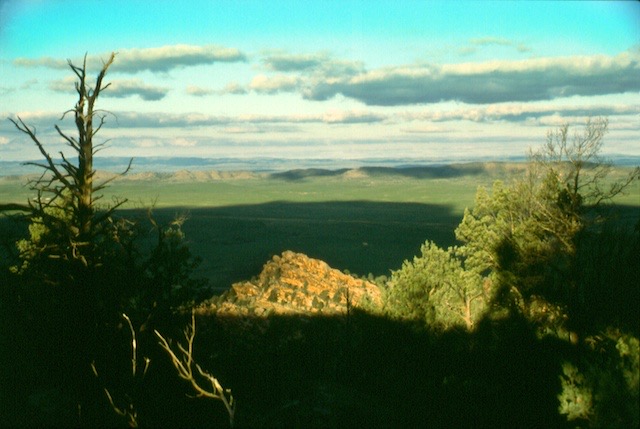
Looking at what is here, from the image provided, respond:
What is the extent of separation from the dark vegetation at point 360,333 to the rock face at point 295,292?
294cm

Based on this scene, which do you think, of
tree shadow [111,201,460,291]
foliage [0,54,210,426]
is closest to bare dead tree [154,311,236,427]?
foliage [0,54,210,426]

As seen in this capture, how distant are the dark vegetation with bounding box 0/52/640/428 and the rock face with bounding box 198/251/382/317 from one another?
294 cm

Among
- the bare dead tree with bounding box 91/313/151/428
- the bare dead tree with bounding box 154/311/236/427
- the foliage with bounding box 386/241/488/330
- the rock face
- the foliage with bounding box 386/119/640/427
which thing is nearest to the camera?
the bare dead tree with bounding box 154/311/236/427

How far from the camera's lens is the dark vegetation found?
13406mm

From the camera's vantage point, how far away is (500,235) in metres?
21.1

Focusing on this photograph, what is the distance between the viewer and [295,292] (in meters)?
35.0

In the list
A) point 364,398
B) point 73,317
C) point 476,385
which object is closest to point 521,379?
point 476,385

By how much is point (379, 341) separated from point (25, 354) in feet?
37.4

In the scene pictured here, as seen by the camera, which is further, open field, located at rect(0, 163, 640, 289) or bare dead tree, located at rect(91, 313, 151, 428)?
open field, located at rect(0, 163, 640, 289)

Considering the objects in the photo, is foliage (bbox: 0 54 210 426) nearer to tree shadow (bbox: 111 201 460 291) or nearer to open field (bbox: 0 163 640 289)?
open field (bbox: 0 163 640 289)

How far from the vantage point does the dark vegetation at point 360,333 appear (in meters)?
13.4

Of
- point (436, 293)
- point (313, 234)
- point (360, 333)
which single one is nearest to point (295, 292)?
point (360, 333)

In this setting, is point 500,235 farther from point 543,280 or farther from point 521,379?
point 521,379

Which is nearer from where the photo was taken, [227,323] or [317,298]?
[227,323]
